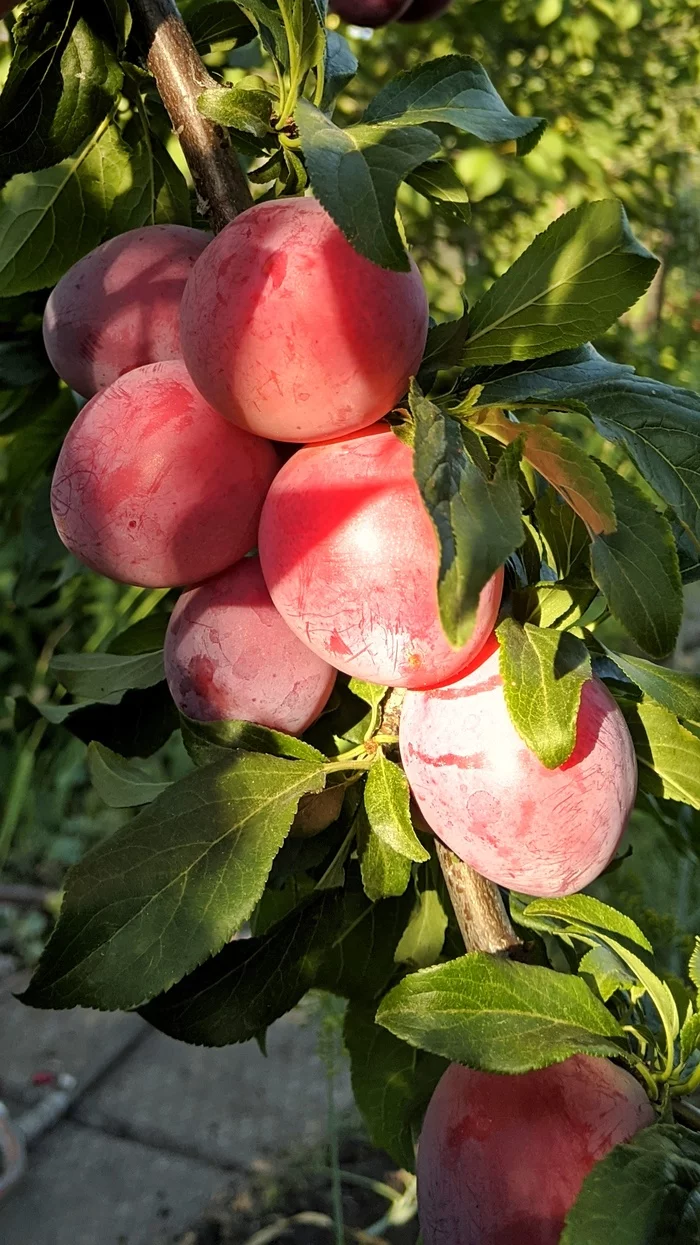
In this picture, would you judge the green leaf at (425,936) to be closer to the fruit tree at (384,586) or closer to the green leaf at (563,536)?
the fruit tree at (384,586)

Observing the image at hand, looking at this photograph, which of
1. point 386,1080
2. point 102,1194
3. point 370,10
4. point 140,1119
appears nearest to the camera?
point 386,1080

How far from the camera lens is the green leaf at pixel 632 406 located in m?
0.42

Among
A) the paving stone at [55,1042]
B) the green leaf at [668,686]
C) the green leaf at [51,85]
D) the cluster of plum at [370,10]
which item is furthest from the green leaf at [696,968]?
the paving stone at [55,1042]

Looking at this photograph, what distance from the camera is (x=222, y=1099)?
6.39ft

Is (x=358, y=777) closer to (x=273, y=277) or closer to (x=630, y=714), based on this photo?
(x=630, y=714)

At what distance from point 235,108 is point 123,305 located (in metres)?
0.12

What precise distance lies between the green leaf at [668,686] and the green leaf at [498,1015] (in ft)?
0.51

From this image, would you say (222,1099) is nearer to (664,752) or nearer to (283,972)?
(283,972)

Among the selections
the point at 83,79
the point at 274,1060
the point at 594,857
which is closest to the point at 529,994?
the point at 594,857

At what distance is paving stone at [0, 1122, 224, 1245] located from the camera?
1640 millimetres

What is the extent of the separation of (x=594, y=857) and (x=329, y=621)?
18 cm

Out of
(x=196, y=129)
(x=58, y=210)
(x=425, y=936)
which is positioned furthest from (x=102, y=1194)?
(x=196, y=129)

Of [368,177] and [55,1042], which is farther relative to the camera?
[55,1042]

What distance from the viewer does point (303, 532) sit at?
425 mm
